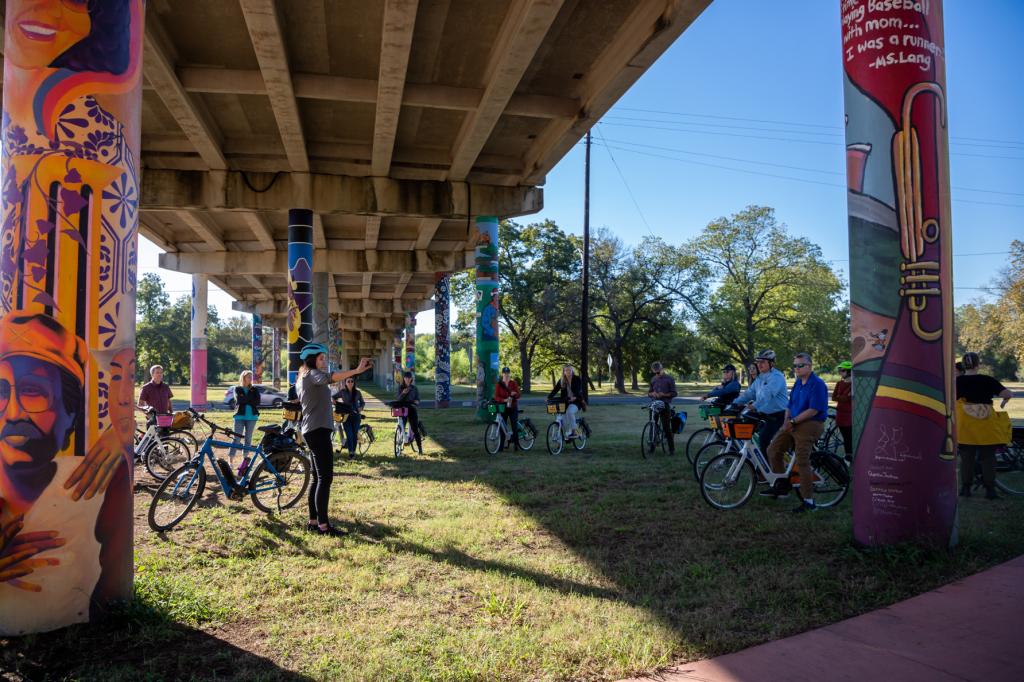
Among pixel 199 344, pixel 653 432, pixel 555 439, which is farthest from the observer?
pixel 199 344

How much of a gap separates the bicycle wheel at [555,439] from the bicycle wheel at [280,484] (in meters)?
6.14

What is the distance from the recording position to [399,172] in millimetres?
16797

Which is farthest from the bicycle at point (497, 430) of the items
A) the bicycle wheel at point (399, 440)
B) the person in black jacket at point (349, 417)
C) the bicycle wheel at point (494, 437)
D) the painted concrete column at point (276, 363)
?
the painted concrete column at point (276, 363)

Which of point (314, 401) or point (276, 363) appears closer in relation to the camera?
point (314, 401)

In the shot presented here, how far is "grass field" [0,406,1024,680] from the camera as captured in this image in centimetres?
408

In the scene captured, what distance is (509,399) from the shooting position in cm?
1433

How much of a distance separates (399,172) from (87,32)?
40.1 ft

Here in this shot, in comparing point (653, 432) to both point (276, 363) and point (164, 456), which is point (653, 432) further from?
point (276, 363)

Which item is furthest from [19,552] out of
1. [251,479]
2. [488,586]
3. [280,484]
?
[280,484]

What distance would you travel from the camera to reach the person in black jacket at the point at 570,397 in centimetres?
1368

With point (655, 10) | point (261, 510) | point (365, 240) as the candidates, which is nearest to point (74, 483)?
point (261, 510)

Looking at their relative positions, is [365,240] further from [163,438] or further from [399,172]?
[163,438]

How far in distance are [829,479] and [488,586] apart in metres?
5.18

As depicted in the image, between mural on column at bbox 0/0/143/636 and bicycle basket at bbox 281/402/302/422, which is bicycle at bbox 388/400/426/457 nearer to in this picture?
bicycle basket at bbox 281/402/302/422
